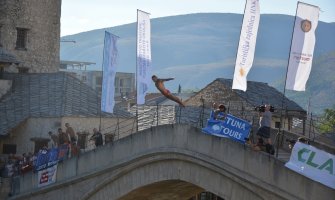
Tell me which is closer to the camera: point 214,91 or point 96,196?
point 96,196

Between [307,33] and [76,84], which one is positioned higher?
[307,33]

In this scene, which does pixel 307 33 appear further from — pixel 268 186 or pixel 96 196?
pixel 96 196

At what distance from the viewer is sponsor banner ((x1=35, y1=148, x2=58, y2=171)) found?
102 ft

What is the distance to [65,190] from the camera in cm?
3055

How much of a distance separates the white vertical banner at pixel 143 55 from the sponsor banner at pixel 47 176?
4105mm

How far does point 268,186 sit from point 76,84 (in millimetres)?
22034

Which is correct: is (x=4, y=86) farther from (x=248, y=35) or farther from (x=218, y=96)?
(x=248, y=35)

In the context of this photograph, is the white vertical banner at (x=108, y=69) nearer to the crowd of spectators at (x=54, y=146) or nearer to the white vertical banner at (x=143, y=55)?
the crowd of spectators at (x=54, y=146)

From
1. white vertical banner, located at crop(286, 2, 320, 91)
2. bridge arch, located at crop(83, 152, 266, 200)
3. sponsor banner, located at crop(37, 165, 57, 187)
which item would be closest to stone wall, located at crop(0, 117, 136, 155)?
sponsor banner, located at crop(37, 165, 57, 187)

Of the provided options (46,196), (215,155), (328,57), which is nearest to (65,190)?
(46,196)

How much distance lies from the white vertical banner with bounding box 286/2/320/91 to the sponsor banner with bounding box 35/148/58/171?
1130cm

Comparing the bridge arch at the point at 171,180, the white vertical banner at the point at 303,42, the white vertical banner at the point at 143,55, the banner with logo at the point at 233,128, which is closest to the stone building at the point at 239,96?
the white vertical banner at the point at 143,55

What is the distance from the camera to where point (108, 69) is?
30.9 meters

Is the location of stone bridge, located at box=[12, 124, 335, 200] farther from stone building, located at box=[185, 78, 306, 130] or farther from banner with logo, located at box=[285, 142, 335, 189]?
stone building, located at box=[185, 78, 306, 130]
